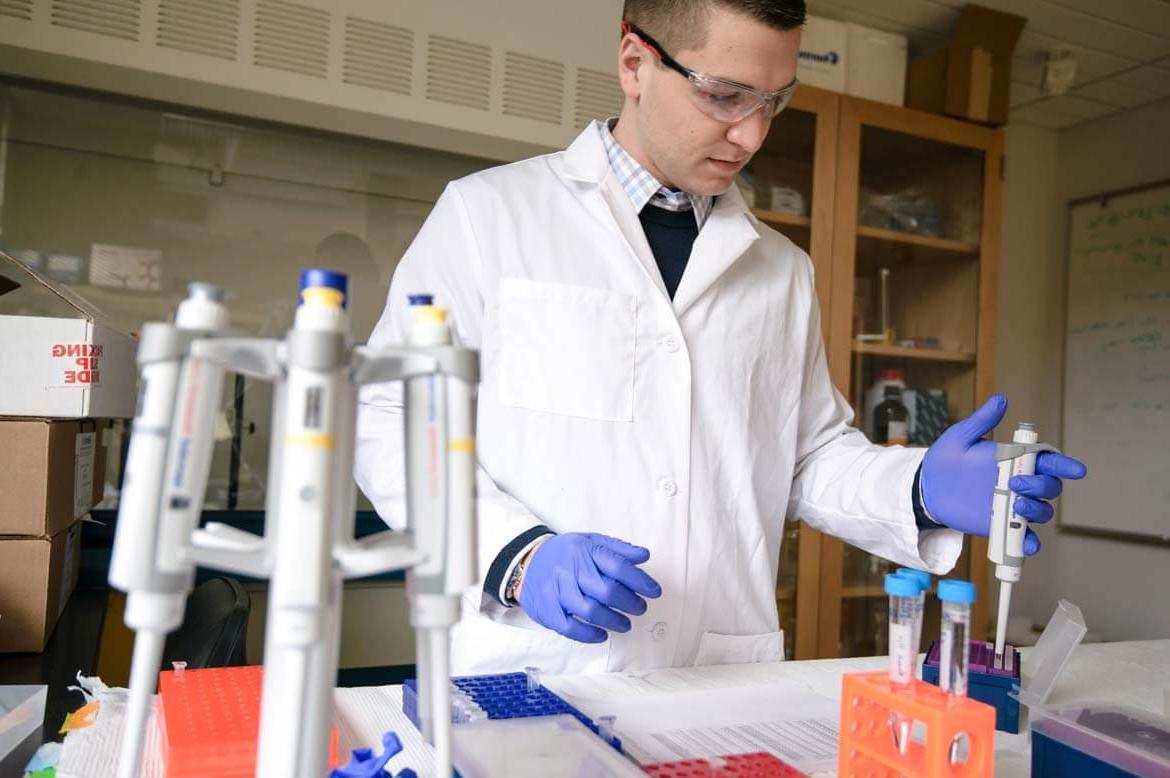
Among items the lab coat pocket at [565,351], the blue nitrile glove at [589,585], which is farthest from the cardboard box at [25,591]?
the blue nitrile glove at [589,585]

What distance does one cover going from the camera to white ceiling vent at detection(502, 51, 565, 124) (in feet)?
7.82

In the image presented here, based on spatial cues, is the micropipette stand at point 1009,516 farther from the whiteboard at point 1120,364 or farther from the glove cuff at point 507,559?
the whiteboard at point 1120,364

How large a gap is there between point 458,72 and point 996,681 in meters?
1.95

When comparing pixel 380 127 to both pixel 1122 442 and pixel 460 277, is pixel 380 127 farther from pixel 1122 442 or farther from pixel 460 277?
pixel 1122 442

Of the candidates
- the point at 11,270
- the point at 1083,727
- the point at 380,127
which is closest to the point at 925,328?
the point at 380,127

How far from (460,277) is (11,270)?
1424 millimetres

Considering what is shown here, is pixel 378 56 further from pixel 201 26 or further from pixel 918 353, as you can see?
pixel 918 353

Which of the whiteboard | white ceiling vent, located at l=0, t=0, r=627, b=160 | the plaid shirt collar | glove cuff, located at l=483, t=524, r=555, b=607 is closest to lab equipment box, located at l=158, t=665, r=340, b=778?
glove cuff, located at l=483, t=524, r=555, b=607

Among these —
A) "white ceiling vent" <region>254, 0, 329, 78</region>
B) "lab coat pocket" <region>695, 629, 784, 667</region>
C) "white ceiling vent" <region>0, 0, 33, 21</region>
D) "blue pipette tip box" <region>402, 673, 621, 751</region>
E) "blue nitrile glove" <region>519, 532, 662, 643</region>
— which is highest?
"white ceiling vent" <region>254, 0, 329, 78</region>

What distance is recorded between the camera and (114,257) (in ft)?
8.07

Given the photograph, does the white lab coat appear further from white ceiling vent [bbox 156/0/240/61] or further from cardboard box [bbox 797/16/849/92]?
cardboard box [bbox 797/16/849/92]

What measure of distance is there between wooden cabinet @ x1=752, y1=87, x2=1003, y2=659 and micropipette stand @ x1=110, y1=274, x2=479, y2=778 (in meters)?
2.31

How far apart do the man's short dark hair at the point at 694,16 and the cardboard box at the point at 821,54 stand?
164 centimetres

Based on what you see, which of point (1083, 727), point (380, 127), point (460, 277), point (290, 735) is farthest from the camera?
point (380, 127)
